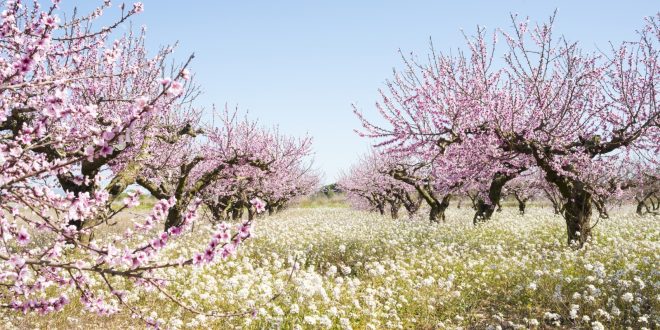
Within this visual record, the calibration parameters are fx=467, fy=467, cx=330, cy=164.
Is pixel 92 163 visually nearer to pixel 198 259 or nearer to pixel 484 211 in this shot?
pixel 198 259

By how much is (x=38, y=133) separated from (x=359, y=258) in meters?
11.1

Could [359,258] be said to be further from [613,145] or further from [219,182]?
[219,182]

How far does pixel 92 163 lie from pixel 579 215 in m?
13.6

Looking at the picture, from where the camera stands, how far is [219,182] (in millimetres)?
24875

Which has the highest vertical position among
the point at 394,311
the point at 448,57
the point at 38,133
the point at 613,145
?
the point at 448,57

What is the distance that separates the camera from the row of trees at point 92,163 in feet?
11.0

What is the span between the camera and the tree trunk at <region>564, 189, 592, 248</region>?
44.3 feet

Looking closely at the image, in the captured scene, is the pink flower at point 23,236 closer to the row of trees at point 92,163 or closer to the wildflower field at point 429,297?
the row of trees at point 92,163

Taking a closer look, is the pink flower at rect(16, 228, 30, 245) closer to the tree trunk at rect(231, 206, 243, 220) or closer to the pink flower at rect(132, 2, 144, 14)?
the pink flower at rect(132, 2, 144, 14)

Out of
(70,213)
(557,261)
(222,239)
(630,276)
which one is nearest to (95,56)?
(70,213)

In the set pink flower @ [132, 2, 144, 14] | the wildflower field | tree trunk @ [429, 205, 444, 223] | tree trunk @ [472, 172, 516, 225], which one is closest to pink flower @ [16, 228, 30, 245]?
the wildflower field

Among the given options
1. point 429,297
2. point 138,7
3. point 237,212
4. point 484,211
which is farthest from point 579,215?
point 237,212

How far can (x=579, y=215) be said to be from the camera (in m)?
13.6

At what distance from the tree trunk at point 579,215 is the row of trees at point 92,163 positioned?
367 inches
